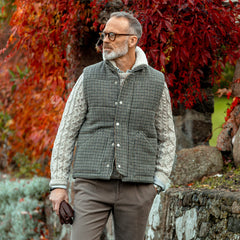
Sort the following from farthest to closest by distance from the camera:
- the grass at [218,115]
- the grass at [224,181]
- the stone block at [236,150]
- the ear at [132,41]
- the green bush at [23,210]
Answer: the green bush at [23,210], the grass at [218,115], the stone block at [236,150], the grass at [224,181], the ear at [132,41]

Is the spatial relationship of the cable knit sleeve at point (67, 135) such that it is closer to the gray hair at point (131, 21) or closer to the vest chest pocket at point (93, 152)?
the vest chest pocket at point (93, 152)

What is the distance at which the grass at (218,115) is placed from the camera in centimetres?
553

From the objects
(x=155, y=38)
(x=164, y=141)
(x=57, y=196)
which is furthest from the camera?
(x=155, y=38)

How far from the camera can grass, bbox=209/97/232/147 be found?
5531 millimetres

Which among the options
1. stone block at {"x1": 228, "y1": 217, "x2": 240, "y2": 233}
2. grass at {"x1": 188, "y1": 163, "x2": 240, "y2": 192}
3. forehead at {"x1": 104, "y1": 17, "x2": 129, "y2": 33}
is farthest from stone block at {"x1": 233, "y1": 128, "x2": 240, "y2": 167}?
forehead at {"x1": 104, "y1": 17, "x2": 129, "y2": 33}

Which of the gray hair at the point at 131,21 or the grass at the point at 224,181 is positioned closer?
the gray hair at the point at 131,21

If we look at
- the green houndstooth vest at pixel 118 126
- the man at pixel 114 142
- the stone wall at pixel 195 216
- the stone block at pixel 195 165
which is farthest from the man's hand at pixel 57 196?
the stone block at pixel 195 165

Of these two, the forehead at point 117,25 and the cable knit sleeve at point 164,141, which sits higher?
the forehead at point 117,25

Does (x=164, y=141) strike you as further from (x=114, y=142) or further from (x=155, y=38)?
(x=155, y=38)

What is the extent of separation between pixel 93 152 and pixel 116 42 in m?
0.64

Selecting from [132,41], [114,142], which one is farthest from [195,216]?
[132,41]

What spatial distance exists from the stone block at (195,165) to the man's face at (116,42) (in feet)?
7.71

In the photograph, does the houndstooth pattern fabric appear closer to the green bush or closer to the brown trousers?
the brown trousers

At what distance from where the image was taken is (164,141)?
2.83 meters
